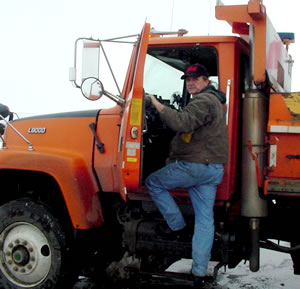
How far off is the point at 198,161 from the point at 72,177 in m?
1.13

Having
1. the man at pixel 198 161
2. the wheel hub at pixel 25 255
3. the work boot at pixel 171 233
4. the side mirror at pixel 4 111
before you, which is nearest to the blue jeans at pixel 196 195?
the man at pixel 198 161

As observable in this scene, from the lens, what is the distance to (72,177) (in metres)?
4.05

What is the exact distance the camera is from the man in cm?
372

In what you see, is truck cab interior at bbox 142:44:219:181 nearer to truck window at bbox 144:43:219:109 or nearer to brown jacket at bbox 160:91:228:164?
truck window at bbox 144:43:219:109

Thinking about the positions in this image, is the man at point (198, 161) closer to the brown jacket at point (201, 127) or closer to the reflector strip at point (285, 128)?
the brown jacket at point (201, 127)

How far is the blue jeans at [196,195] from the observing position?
12.3 ft

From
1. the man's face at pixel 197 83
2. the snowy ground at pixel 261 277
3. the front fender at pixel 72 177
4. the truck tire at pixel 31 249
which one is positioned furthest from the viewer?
the snowy ground at pixel 261 277

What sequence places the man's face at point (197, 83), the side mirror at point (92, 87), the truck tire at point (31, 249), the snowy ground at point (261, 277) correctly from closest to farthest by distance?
the side mirror at point (92, 87) → the man's face at point (197, 83) → the truck tire at point (31, 249) → the snowy ground at point (261, 277)

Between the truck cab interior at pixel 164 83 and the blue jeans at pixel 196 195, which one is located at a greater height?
the truck cab interior at pixel 164 83

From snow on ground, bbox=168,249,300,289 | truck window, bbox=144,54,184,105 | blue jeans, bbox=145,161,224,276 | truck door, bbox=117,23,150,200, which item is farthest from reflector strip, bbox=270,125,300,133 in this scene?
snow on ground, bbox=168,249,300,289

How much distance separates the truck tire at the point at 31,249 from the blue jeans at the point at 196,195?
102cm

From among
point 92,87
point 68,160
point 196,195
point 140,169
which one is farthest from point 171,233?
point 92,87

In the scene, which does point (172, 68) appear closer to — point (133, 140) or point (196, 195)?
point (133, 140)

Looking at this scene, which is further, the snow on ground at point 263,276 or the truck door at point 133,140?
the snow on ground at point 263,276
